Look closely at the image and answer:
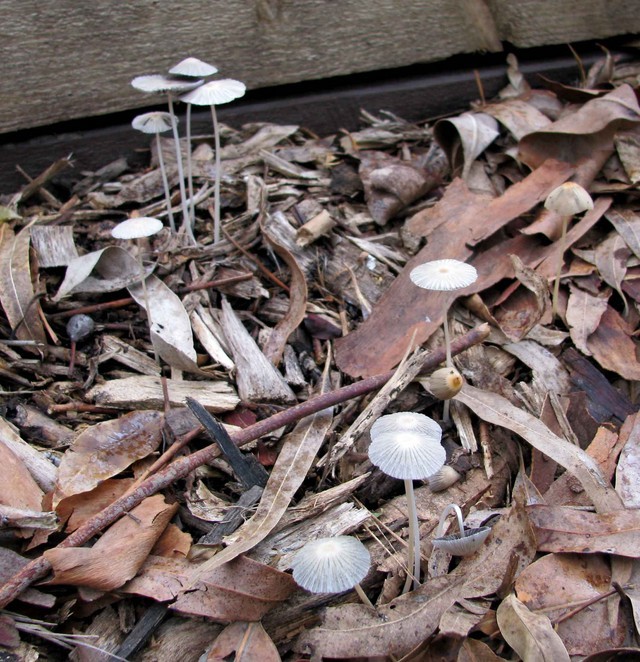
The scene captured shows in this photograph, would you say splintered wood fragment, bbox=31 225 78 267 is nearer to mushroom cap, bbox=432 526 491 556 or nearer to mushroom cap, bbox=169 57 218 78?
mushroom cap, bbox=169 57 218 78

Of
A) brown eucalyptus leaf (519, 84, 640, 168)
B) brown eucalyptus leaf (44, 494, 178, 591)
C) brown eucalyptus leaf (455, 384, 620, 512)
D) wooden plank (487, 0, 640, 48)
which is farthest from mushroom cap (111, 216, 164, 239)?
wooden plank (487, 0, 640, 48)

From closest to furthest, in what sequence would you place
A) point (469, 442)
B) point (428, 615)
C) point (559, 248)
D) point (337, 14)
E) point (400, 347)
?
1. point (428, 615)
2. point (469, 442)
3. point (400, 347)
4. point (559, 248)
5. point (337, 14)

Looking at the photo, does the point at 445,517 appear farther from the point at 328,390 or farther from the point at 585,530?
the point at 328,390

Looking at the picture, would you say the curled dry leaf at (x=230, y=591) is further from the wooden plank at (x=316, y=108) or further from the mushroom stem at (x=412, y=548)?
the wooden plank at (x=316, y=108)

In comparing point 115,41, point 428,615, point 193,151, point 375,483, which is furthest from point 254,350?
point 115,41

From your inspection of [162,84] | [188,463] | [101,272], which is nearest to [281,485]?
[188,463]

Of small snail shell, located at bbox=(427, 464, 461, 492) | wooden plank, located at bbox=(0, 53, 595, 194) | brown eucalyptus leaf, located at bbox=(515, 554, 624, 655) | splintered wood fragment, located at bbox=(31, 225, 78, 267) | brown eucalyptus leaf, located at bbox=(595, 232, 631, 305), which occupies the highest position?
wooden plank, located at bbox=(0, 53, 595, 194)

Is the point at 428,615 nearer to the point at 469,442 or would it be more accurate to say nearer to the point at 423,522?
the point at 423,522
